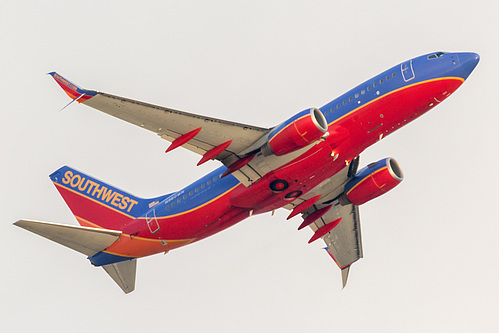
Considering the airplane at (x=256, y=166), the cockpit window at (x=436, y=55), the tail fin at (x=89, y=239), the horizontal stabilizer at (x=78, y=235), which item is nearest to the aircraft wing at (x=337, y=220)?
the airplane at (x=256, y=166)

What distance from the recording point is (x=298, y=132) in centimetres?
4216

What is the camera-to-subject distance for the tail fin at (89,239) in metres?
46.6

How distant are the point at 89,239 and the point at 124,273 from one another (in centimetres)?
399

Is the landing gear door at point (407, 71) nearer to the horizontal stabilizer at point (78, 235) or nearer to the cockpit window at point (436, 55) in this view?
the cockpit window at point (436, 55)

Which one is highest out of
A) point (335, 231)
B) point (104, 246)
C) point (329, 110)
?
point (329, 110)

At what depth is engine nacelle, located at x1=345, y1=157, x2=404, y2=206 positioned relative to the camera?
1928 inches

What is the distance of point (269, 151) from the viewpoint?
144 feet

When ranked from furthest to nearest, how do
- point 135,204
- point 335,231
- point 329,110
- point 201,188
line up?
point 335,231 < point 135,204 < point 201,188 < point 329,110

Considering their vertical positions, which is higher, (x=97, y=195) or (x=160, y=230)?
(x=97, y=195)

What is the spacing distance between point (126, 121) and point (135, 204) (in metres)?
10.8

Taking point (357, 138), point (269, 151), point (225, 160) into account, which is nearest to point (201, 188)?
point (225, 160)

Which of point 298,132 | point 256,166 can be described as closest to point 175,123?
point 256,166

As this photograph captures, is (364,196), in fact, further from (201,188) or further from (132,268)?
(132,268)

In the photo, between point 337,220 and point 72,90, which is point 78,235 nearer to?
Answer: point 72,90
